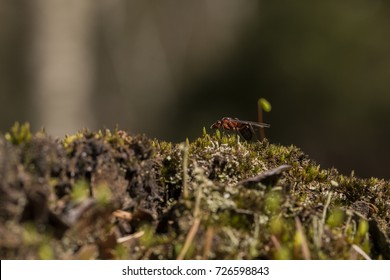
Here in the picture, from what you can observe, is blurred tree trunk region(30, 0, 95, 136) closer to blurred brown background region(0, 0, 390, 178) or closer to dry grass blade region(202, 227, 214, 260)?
blurred brown background region(0, 0, 390, 178)

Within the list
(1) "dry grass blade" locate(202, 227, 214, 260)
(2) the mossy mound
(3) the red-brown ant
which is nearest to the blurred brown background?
(3) the red-brown ant

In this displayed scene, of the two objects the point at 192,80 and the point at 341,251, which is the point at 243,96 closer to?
the point at 192,80

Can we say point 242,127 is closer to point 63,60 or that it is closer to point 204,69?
point 204,69

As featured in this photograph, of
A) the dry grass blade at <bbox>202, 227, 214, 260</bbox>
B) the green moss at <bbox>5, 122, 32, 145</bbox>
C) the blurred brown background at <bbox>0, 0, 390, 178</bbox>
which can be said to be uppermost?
the blurred brown background at <bbox>0, 0, 390, 178</bbox>

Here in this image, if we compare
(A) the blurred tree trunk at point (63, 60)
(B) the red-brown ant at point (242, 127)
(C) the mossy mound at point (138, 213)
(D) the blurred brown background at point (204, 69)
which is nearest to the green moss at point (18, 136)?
(C) the mossy mound at point (138, 213)

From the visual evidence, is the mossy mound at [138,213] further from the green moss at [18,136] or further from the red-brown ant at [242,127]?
the red-brown ant at [242,127]

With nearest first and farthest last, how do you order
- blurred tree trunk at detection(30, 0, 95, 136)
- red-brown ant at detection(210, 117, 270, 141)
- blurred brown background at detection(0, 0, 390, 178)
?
red-brown ant at detection(210, 117, 270, 141)
blurred brown background at detection(0, 0, 390, 178)
blurred tree trunk at detection(30, 0, 95, 136)

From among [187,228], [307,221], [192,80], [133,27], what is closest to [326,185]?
[307,221]
